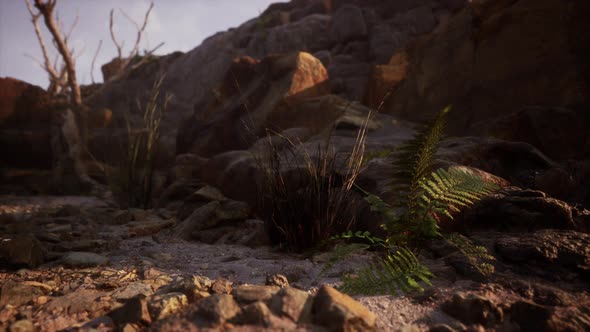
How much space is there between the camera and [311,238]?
1.95m

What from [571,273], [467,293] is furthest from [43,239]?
[571,273]

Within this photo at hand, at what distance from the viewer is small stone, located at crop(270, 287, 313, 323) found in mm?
986

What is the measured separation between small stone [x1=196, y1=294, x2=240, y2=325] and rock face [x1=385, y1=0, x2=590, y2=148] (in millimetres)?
4047

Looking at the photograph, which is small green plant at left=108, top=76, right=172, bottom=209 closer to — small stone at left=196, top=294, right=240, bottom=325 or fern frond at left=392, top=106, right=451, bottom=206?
fern frond at left=392, top=106, right=451, bottom=206

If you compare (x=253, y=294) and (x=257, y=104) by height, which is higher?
(x=257, y=104)

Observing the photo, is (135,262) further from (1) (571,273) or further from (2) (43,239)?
(1) (571,273)

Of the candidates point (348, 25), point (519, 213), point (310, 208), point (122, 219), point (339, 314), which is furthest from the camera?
point (348, 25)

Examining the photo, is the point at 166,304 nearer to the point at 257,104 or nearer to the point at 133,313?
the point at 133,313

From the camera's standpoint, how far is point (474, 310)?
1107 millimetres

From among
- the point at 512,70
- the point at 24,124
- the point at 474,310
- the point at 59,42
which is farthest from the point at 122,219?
the point at 24,124

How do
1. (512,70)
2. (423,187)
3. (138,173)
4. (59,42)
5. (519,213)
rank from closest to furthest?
(423,187), (519,213), (138,173), (512,70), (59,42)

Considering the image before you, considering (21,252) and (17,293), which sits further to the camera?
(21,252)

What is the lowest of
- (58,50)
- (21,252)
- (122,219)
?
(122,219)

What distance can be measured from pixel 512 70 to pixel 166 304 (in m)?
5.78
